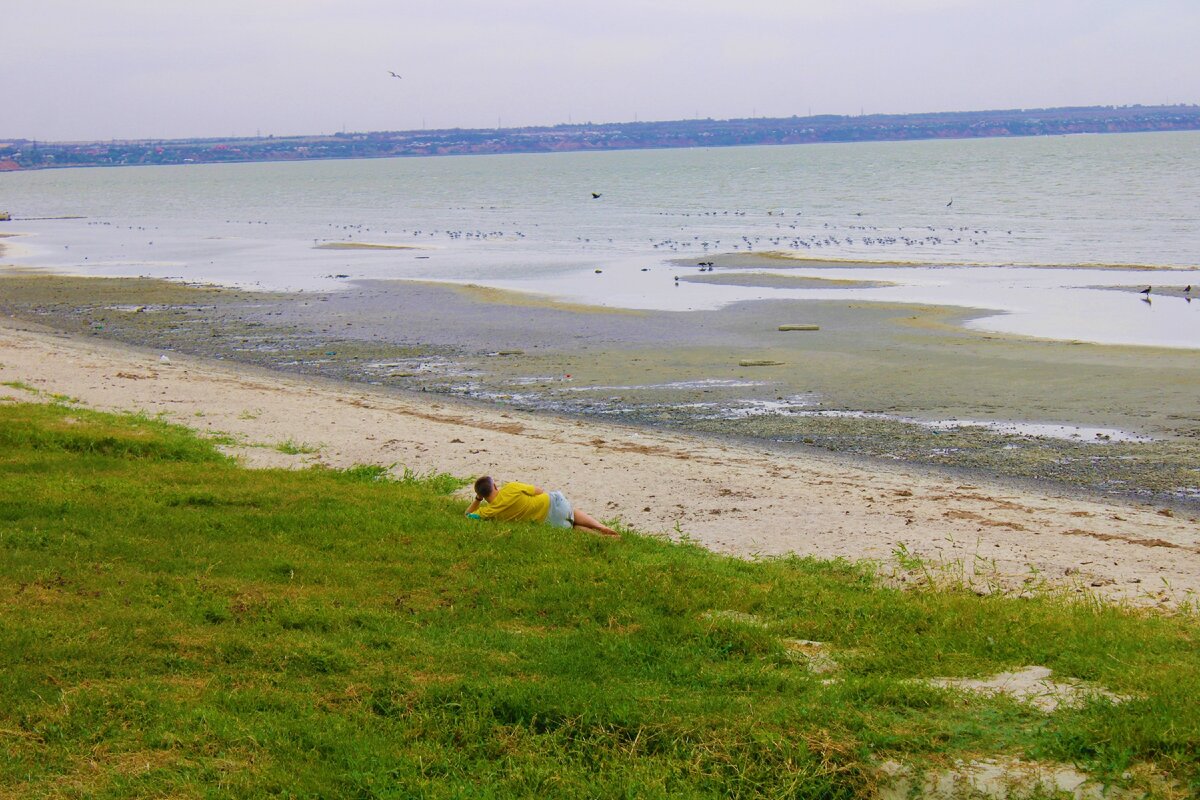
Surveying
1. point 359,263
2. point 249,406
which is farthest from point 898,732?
point 359,263

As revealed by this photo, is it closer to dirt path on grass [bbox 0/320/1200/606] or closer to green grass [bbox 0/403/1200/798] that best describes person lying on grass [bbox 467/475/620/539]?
green grass [bbox 0/403/1200/798]

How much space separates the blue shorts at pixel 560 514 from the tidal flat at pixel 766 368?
6002 millimetres

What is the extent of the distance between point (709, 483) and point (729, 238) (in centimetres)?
4135

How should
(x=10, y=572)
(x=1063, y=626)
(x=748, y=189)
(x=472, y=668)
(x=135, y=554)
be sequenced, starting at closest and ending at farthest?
(x=472, y=668)
(x=1063, y=626)
(x=10, y=572)
(x=135, y=554)
(x=748, y=189)

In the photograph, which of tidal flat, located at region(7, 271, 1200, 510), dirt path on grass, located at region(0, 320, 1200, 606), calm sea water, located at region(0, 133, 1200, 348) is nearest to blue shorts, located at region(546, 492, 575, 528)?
dirt path on grass, located at region(0, 320, 1200, 606)

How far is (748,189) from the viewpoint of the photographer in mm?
98562

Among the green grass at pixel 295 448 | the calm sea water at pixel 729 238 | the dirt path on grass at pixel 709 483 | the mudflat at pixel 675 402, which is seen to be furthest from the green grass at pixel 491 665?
the calm sea water at pixel 729 238

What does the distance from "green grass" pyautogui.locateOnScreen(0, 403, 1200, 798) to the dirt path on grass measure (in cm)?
128

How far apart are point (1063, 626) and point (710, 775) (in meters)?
3.06

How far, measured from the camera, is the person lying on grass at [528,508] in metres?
10.2

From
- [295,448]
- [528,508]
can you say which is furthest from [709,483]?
[295,448]

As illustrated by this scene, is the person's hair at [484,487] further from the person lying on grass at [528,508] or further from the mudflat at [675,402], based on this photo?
the mudflat at [675,402]

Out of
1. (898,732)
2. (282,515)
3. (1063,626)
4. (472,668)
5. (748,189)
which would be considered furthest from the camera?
(748,189)

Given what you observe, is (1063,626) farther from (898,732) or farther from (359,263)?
(359,263)
